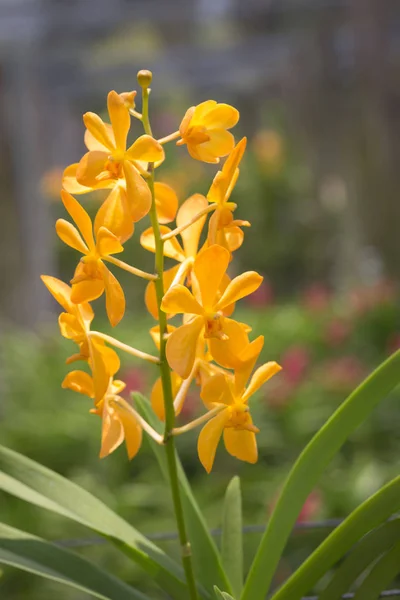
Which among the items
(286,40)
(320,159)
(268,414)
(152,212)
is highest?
(286,40)

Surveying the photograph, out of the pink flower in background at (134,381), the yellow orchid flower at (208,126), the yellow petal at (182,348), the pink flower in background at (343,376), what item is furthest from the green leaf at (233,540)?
the pink flower in background at (343,376)

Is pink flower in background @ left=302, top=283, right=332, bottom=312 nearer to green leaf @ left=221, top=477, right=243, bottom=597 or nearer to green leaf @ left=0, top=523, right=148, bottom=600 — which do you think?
green leaf @ left=221, top=477, right=243, bottom=597

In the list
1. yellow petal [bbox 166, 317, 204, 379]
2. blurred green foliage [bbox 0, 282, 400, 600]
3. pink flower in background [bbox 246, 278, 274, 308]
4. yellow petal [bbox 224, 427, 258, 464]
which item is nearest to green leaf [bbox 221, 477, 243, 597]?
yellow petal [bbox 224, 427, 258, 464]

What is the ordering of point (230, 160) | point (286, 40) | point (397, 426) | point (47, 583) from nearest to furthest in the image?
point (230, 160), point (47, 583), point (397, 426), point (286, 40)

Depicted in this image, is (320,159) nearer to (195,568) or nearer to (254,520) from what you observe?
(254,520)

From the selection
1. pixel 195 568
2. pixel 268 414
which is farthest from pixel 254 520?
pixel 195 568

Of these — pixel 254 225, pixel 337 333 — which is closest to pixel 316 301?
pixel 337 333

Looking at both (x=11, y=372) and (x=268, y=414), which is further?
Answer: (x=11, y=372)

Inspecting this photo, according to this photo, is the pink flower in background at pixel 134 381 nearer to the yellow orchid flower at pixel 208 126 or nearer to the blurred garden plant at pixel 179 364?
the blurred garden plant at pixel 179 364
